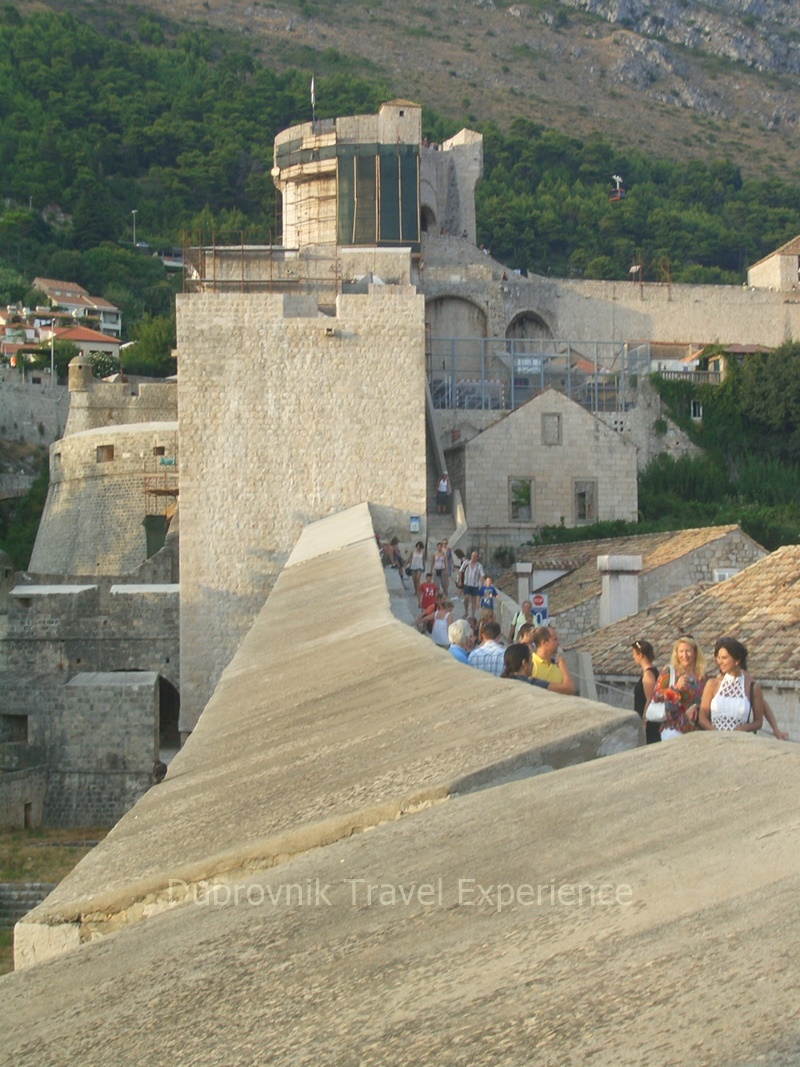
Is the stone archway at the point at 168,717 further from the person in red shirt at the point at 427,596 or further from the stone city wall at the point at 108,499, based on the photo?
the person in red shirt at the point at 427,596

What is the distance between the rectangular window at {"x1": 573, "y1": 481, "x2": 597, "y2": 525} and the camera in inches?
1049

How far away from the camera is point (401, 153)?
40.4 meters

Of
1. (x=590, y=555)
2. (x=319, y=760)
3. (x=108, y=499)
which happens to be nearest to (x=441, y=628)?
(x=319, y=760)

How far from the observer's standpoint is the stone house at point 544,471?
2619 centimetres

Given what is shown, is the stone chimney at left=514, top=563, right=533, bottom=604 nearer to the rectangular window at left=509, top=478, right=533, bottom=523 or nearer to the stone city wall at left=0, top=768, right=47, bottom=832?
the rectangular window at left=509, top=478, right=533, bottom=523

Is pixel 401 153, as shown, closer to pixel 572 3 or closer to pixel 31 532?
pixel 31 532

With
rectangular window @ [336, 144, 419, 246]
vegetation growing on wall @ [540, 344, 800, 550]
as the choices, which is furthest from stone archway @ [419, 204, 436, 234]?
vegetation growing on wall @ [540, 344, 800, 550]

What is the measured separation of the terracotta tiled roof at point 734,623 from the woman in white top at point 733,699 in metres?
7.89

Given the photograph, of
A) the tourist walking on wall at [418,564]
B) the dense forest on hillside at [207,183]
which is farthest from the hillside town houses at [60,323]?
the tourist walking on wall at [418,564]

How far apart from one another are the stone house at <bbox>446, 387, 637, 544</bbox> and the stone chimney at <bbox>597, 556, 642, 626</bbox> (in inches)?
194

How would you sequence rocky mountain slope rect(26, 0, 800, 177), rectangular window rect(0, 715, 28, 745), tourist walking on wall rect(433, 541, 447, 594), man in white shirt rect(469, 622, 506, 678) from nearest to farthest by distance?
man in white shirt rect(469, 622, 506, 678) → tourist walking on wall rect(433, 541, 447, 594) → rectangular window rect(0, 715, 28, 745) → rocky mountain slope rect(26, 0, 800, 177)

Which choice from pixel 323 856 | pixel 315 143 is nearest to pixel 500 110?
pixel 315 143

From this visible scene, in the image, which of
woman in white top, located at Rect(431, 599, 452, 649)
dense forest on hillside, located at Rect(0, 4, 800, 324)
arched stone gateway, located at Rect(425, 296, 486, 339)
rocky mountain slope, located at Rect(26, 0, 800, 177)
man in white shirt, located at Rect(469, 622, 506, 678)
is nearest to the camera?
man in white shirt, located at Rect(469, 622, 506, 678)

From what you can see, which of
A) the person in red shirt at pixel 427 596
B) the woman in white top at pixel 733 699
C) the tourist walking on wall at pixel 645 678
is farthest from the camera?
the person in red shirt at pixel 427 596
